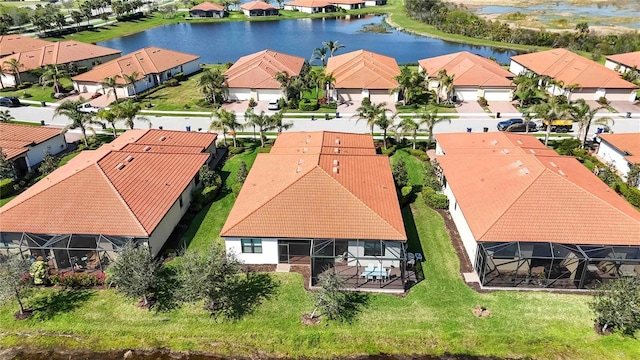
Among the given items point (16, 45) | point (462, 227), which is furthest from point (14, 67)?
point (462, 227)

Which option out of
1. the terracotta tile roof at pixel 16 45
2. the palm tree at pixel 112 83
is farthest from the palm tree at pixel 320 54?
the terracotta tile roof at pixel 16 45

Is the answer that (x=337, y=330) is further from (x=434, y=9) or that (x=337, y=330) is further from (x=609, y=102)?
(x=434, y=9)

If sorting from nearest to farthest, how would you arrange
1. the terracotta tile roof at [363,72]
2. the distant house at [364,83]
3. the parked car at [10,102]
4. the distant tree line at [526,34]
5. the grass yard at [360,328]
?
1. the grass yard at [360,328]
2. the distant house at [364,83]
3. the terracotta tile roof at [363,72]
4. the parked car at [10,102]
5. the distant tree line at [526,34]

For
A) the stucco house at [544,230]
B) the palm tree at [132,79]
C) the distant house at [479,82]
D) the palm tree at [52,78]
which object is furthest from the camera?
the palm tree at [52,78]

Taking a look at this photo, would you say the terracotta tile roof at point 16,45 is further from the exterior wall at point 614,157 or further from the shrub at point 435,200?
the exterior wall at point 614,157

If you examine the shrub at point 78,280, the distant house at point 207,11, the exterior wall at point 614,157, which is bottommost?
the shrub at point 78,280

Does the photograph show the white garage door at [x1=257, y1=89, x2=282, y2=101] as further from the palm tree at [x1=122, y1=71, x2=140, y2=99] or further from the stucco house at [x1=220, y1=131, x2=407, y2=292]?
the stucco house at [x1=220, y1=131, x2=407, y2=292]

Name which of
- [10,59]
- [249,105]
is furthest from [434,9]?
[10,59]
